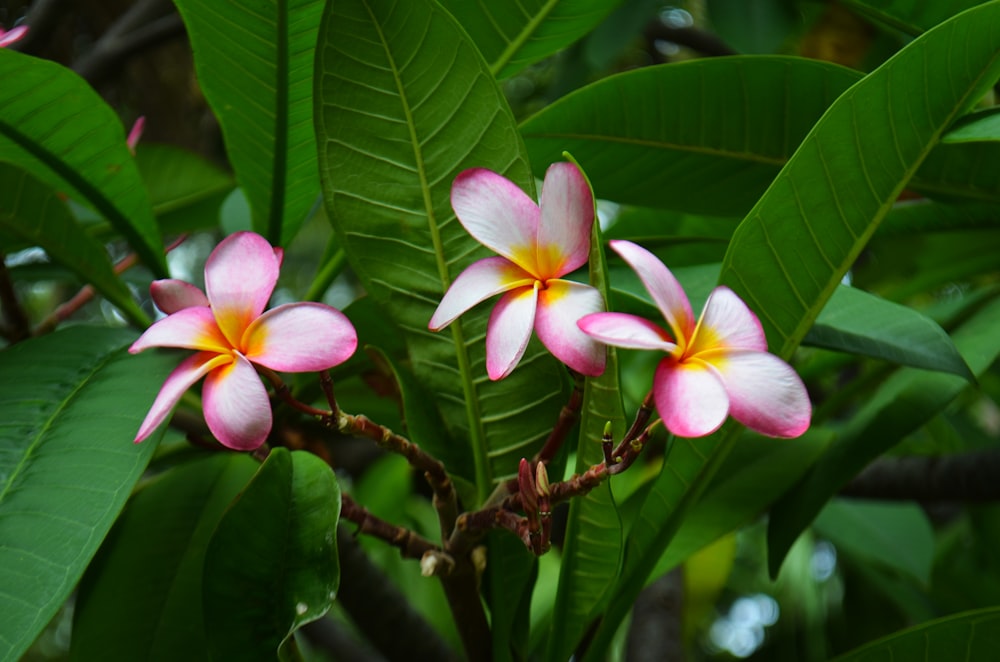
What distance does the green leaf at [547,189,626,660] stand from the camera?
0.43m

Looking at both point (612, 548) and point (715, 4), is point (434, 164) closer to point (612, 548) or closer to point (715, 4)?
point (612, 548)

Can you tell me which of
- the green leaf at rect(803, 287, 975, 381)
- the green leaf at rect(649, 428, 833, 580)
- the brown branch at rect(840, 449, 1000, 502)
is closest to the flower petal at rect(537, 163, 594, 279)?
the green leaf at rect(803, 287, 975, 381)

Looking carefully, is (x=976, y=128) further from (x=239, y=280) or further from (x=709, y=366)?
(x=239, y=280)

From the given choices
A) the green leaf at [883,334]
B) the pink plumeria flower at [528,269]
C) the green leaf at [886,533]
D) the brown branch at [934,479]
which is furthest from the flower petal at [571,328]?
the green leaf at [886,533]

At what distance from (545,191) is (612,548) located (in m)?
0.23

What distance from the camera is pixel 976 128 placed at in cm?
50

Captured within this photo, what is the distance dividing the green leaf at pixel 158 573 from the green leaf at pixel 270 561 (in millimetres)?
75

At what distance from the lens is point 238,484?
642 mm

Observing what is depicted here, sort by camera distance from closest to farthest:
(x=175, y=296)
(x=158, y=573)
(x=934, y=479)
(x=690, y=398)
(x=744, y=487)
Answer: (x=690, y=398)
(x=175, y=296)
(x=158, y=573)
(x=744, y=487)
(x=934, y=479)

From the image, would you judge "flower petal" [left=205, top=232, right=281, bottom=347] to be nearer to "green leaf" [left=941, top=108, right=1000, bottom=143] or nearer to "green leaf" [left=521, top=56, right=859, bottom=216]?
"green leaf" [left=521, top=56, right=859, bottom=216]

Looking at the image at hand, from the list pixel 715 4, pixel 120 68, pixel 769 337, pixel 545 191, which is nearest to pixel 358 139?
pixel 545 191

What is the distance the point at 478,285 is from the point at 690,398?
112mm

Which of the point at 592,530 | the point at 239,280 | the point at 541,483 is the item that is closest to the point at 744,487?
the point at 592,530

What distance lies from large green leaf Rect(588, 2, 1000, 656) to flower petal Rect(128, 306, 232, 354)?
26cm
